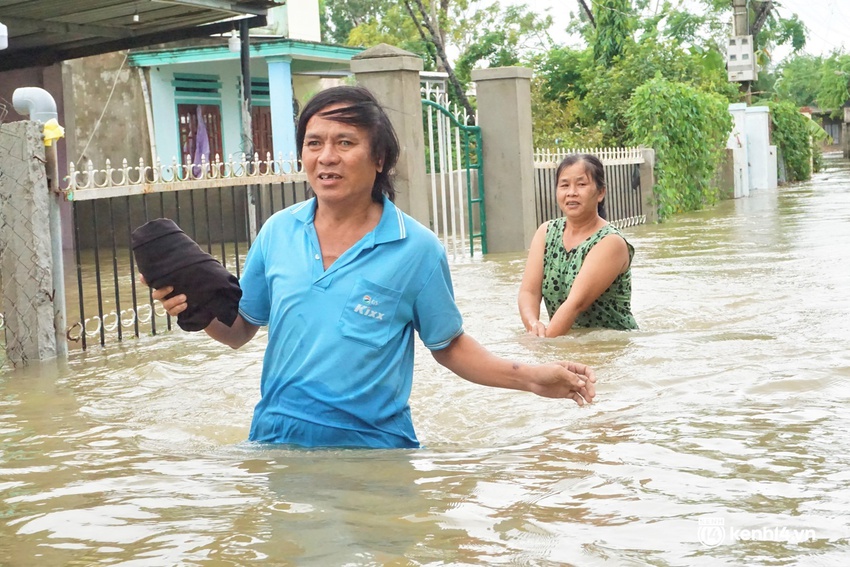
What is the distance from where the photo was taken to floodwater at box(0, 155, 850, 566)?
3215 mm

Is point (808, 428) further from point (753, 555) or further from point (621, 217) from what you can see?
point (621, 217)

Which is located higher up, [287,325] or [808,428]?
[287,325]

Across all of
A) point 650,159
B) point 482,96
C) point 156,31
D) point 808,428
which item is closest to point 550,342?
point 808,428

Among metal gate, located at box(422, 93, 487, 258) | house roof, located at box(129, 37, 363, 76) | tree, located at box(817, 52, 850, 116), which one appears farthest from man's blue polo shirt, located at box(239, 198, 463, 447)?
tree, located at box(817, 52, 850, 116)

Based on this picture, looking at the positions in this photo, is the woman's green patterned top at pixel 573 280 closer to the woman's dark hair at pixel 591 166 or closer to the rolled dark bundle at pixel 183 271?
the woman's dark hair at pixel 591 166

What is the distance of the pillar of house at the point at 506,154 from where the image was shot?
14258 mm

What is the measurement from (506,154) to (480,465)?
10.5 m

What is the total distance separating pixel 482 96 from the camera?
14.4 m

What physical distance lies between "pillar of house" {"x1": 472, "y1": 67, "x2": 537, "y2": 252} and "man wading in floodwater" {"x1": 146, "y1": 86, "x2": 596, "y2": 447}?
10.6m

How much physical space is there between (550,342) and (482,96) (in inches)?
315

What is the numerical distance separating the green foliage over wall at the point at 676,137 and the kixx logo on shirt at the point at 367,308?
54.5 ft

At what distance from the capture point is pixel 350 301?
363 cm

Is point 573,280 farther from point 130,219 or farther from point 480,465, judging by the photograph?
point 130,219

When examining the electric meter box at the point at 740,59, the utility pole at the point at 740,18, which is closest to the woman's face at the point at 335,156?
the electric meter box at the point at 740,59
